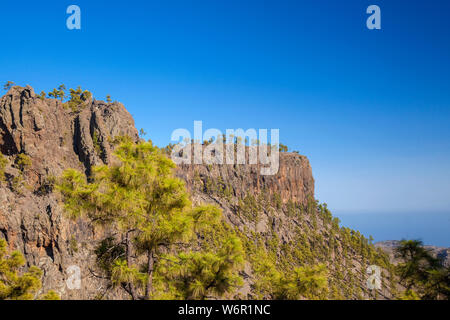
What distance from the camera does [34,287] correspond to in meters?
15.2

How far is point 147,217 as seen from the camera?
379 inches

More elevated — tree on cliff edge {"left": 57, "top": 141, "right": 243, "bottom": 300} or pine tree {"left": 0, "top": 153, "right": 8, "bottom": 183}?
pine tree {"left": 0, "top": 153, "right": 8, "bottom": 183}

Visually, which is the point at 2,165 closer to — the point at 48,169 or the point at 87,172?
the point at 48,169

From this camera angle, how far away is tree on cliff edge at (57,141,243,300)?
9.09m

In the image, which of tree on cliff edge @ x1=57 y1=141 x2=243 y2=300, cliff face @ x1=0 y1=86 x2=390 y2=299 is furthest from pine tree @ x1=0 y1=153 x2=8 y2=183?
tree on cliff edge @ x1=57 y1=141 x2=243 y2=300

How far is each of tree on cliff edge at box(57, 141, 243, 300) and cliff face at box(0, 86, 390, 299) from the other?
24.4 feet

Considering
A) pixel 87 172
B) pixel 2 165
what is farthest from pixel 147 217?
pixel 87 172

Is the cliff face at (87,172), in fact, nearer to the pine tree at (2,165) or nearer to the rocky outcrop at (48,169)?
the rocky outcrop at (48,169)

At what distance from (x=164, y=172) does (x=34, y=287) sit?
11.4 metres

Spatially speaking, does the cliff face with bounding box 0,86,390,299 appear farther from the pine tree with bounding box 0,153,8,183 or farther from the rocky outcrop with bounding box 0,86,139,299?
the pine tree with bounding box 0,153,8,183

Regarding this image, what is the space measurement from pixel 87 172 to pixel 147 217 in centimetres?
8477

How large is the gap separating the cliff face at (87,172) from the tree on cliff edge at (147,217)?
742 cm

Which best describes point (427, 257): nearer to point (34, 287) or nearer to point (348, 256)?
point (34, 287)
